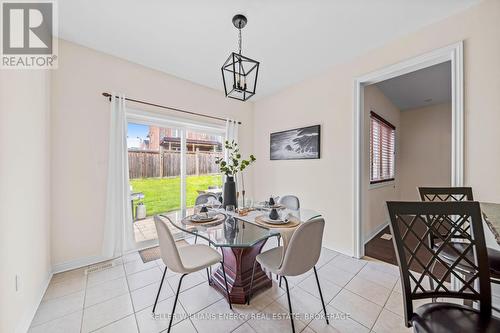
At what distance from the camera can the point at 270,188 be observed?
3.81 m

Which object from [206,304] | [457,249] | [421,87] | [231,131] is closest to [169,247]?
[206,304]

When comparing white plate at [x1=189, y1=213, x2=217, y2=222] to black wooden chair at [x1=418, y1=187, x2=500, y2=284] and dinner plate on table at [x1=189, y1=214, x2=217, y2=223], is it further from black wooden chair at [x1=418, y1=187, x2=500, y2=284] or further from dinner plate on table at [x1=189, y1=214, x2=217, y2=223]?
black wooden chair at [x1=418, y1=187, x2=500, y2=284]

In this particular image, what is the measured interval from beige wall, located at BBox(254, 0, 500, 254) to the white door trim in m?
0.05

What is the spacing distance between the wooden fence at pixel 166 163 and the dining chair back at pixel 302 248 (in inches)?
97.2

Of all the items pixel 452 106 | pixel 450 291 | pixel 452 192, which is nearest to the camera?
pixel 450 291

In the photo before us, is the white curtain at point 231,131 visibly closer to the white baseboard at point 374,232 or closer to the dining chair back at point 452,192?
the white baseboard at point 374,232

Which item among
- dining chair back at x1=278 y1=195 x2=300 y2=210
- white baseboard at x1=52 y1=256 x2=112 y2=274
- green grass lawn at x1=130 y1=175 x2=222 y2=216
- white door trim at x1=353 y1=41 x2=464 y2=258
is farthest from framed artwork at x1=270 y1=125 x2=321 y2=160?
white baseboard at x1=52 y1=256 x2=112 y2=274

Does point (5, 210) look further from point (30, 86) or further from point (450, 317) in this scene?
point (450, 317)

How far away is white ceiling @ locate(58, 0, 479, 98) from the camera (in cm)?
176

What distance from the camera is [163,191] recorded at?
313 centimetres

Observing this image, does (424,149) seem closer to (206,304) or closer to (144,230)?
(206,304)

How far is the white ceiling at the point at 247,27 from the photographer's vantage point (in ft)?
5.78
